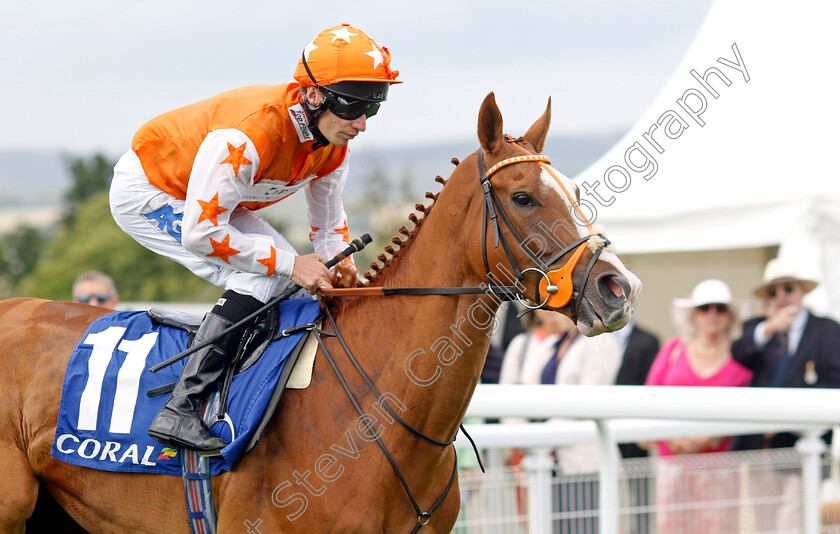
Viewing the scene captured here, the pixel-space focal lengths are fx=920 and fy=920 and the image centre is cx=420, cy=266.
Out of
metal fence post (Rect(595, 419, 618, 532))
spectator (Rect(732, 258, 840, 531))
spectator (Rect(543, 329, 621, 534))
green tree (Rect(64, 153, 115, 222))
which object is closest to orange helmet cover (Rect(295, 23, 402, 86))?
metal fence post (Rect(595, 419, 618, 532))

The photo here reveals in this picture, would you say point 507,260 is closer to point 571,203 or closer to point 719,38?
point 571,203

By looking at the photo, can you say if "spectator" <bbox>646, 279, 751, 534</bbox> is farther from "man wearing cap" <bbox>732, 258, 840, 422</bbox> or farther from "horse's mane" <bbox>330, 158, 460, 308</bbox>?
"horse's mane" <bbox>330, 158, 460, 308</bbox>

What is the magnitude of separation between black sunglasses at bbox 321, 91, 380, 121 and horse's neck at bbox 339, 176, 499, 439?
44cm

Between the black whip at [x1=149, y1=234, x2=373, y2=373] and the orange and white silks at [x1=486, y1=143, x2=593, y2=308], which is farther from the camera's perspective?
the black whip at [x1=149, y1=234, x2=373, y2=373]

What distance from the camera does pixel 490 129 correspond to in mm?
3088

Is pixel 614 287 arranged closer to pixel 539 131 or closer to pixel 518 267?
pixel 518 267

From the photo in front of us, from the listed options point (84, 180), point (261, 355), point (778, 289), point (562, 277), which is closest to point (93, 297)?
point (261, 355)

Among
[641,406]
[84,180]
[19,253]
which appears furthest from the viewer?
[84,180]

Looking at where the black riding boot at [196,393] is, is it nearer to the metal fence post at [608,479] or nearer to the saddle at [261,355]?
the saddle at [261,355]

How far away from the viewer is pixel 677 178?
8.69 m

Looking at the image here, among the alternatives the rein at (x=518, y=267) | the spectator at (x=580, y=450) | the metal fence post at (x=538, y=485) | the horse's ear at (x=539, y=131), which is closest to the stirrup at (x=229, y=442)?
the rein at (x=518, y=267)

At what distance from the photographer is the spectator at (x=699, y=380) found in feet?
16.6

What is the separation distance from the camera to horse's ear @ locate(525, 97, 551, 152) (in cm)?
328

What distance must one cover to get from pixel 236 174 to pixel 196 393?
2.51ft
